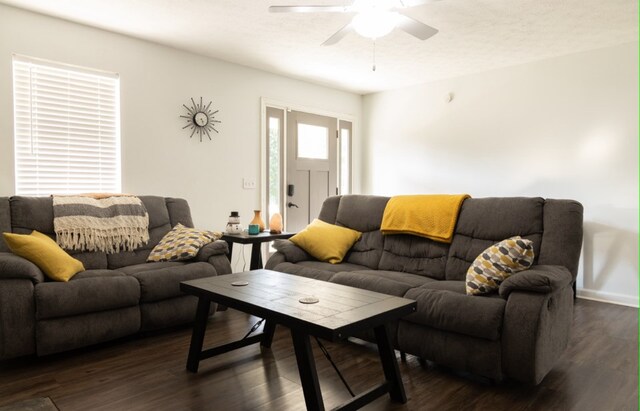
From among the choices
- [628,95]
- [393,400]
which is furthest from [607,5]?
[393,400]

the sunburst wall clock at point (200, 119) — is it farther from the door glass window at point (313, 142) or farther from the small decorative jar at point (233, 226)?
the door glass window at point (313, 142)

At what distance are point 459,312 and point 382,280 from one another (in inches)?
24.5

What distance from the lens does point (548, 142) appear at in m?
4.67

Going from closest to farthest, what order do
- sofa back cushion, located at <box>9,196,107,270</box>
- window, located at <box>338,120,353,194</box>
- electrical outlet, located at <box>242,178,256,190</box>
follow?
sofa back cushion, located at <box>9,196,107,270</box> < electrical outlet, located at <box>242,178,256,190</box> < window, located at <box>338,120,353,194</box>

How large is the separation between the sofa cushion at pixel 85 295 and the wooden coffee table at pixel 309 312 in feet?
2.01

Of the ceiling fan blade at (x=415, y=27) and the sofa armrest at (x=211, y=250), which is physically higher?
the ceiling fan blade at (x=415, y=27)

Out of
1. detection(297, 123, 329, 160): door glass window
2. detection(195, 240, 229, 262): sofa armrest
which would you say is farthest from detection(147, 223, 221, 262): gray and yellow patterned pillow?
detection(297, 123, 329, 160): door glass window

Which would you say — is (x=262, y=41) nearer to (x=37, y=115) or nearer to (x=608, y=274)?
(x=37, y=115)

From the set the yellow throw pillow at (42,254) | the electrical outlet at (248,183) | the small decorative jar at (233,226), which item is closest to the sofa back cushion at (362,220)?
the small decorative jar at (233,226)

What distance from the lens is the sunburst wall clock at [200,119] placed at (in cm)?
449

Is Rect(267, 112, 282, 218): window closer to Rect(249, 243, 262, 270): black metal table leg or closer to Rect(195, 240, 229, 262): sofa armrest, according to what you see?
Rect(249, 243, 262, 270): black metal table leg

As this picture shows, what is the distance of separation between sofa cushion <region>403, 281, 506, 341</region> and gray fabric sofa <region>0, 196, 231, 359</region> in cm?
165

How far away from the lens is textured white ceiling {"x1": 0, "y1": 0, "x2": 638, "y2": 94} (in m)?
3.35

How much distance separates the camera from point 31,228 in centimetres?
313
